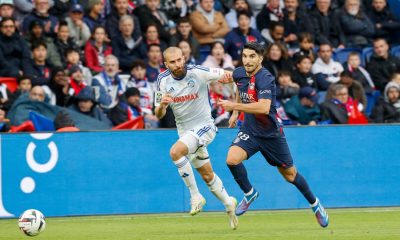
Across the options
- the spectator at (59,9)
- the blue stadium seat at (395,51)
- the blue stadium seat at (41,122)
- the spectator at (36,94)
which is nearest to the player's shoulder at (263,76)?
the blue stadium seat at (41,122)

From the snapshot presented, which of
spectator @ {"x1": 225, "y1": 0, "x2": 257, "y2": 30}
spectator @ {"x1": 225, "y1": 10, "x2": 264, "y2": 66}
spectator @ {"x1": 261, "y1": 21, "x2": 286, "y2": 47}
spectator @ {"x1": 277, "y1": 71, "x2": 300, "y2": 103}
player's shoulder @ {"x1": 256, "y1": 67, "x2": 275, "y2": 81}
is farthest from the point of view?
spectator @ {"x1": 225, "y1": 0, "x2": 257, "y2": 30}

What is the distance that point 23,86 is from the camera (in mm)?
17734

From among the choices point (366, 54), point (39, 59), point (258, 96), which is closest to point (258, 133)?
point (258, 96)

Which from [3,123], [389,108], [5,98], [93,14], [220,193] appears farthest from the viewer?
[93,14]

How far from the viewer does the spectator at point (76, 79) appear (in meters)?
18.2

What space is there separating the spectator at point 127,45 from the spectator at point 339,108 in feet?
12.2

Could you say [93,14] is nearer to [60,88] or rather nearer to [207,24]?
[207,24]

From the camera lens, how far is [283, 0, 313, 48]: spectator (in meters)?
21.4

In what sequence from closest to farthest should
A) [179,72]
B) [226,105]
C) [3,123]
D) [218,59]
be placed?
[226,105] < [179,72] < [3,123] < [218,59]

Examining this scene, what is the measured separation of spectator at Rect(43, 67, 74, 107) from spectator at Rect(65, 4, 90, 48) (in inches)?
59.0

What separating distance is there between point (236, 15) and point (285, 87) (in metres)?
2.69

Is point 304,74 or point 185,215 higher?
point 304,74

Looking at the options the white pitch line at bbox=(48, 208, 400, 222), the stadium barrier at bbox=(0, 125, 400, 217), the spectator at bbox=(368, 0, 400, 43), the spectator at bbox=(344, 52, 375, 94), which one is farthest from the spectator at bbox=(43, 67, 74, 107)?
the spectator at bbox=(368, 0, 400, 43)

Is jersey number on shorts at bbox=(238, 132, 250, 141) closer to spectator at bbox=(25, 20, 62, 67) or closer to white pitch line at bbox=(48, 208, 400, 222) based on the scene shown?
white pitch line at bbox=(48, 208, 400, 222)
